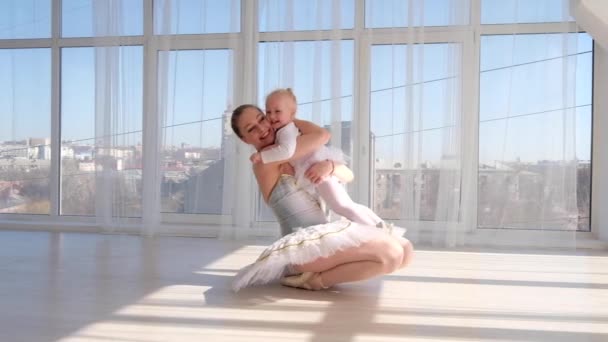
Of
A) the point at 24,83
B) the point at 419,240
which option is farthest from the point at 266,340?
the point at 24,83

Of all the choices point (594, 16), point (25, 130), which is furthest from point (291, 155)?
point (25, 130)

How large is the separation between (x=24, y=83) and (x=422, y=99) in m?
3.75

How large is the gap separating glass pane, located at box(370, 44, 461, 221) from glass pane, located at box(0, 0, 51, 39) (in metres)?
3.17

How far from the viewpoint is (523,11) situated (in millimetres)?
4992

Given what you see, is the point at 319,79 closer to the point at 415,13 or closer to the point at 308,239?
the point at 415,13

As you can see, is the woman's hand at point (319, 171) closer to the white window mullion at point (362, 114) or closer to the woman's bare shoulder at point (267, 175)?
the woman's bare shoulder at point (267, 175)

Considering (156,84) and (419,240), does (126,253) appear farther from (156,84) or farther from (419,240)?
(419,240)

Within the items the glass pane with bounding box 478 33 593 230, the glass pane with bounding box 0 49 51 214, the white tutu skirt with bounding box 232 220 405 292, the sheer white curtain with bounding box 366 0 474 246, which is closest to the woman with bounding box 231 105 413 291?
the white tutu skirt with bounding box 232 220 405 292

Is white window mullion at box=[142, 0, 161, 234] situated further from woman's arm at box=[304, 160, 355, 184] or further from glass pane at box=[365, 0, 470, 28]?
woman's arm at box=[304, 160, 355, 184]

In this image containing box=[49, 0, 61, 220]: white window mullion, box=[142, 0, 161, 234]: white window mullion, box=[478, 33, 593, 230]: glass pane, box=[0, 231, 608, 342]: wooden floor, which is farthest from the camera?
box=[49, 0, 61, 220]: white window mullion

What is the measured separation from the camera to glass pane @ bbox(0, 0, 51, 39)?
19.6ft

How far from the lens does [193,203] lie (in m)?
5.58

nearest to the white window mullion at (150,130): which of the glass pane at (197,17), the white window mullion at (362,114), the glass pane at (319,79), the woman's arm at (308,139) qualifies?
the glass pane at (197,17)

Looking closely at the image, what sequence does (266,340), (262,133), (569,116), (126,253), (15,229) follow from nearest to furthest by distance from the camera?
(266,340) → (262,133) → (126,253) → (569,116) → (15,229)
